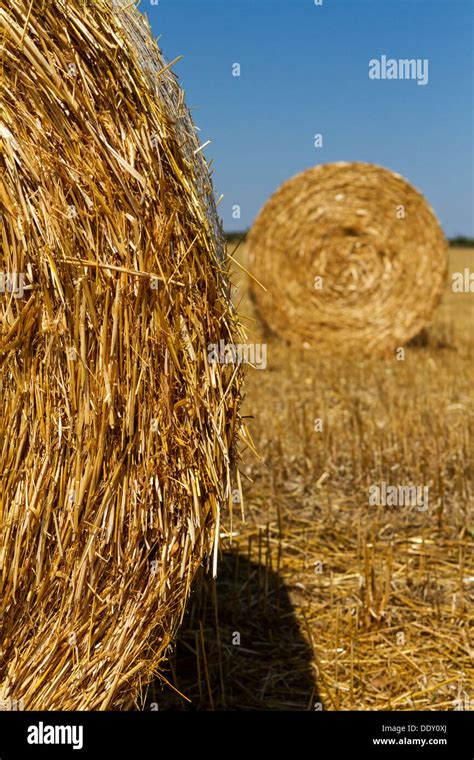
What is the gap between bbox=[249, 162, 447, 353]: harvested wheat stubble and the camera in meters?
8.80

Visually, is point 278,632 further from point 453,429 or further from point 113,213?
point 453,429

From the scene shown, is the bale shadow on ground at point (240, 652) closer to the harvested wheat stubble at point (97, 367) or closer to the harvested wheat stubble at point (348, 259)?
the harvested wheat stubble at point (97, 367)

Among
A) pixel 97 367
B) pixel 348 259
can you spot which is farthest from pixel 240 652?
pixel 348 259

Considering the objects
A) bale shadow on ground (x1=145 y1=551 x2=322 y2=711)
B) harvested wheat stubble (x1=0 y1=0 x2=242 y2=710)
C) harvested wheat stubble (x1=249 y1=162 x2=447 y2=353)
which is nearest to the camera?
harvested wheat stubble (x1=0 y1=0 x2=242 y2=710)

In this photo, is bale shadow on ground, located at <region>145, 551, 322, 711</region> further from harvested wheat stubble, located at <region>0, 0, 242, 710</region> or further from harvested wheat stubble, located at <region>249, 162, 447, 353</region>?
harvested wheat stubble, located at <region>249, 162, 447, 353</region>

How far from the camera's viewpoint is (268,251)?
9078mm

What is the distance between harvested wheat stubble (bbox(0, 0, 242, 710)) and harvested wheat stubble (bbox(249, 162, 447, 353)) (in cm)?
641

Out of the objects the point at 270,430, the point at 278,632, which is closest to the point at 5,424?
the point at 278,632

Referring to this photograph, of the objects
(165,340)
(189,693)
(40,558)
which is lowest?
(189,693)

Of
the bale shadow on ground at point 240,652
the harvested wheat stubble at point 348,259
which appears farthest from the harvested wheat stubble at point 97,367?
the harvested wheat stubble at point 348,259

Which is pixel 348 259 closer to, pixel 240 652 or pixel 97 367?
pixel 240 652

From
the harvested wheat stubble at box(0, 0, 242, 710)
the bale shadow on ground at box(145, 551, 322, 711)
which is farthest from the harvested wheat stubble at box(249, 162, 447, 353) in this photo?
the harvested wheat stubble at box(0, 0, 242, 710)

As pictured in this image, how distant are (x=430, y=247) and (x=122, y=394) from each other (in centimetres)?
682

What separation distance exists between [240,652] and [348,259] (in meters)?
6.18
